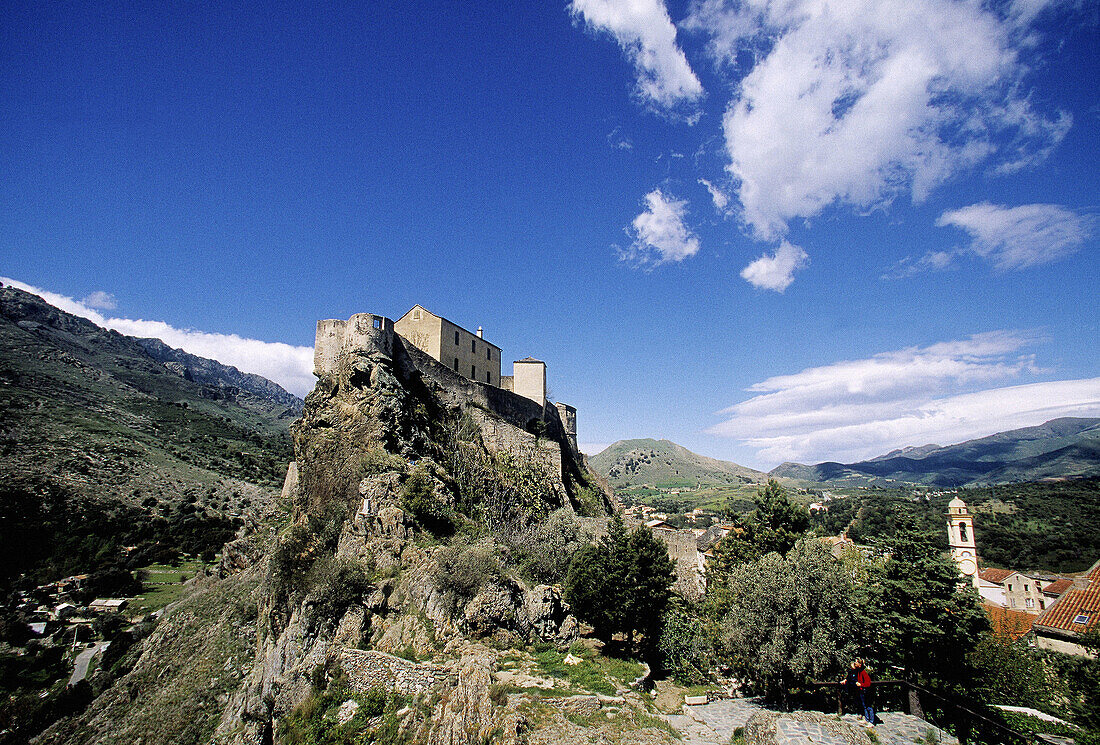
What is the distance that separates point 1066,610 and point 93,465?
97.9 meters

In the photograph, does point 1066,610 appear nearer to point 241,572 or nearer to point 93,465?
point 241,572

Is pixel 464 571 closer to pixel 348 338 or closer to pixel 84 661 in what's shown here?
pixel 348 338

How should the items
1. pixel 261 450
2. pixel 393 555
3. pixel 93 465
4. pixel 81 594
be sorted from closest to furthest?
pixel 393 555 < pixel 81 594 < pixel 93 465 < pixel 261 450

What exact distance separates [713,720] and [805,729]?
11.6ft

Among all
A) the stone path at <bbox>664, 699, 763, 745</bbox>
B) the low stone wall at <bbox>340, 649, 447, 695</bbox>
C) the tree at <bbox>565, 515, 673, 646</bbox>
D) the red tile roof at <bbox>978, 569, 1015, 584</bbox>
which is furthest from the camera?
the red tile roof at <bbox>978, 569, 1015, 584</bbox>

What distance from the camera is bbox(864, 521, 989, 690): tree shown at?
13.4 metres

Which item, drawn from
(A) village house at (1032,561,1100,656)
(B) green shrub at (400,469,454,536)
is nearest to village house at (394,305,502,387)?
(B) green shrub at (400,469,454,536)

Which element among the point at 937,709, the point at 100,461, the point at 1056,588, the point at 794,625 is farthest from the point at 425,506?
the point at 100,461

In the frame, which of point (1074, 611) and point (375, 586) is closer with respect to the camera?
point (375, 586)

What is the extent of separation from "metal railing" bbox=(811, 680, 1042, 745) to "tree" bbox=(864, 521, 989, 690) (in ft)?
1.92

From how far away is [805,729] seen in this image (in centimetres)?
1098

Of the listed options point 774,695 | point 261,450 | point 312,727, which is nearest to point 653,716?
point 774,695

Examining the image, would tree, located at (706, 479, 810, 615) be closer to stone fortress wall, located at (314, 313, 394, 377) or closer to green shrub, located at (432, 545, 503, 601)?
green shrub, located at (432, 545, 503, 601)

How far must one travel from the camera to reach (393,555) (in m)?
19.6
